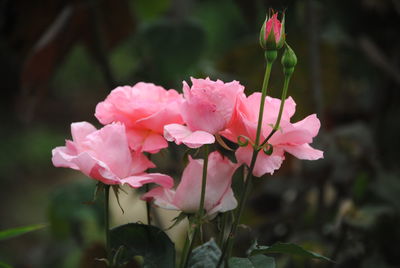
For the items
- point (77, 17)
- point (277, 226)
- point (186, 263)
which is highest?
point (77, 17)

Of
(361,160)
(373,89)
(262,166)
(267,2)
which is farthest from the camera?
(373,89)

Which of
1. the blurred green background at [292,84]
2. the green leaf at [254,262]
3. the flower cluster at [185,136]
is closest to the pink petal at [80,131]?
the flower cluster at [185,136]

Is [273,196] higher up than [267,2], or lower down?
lower down

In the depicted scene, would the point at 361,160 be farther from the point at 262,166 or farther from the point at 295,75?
the point at 262,166

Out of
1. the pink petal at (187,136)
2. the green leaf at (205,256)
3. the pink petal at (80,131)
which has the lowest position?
the green leaf at (205,256)

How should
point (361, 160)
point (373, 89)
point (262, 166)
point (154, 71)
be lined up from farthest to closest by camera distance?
point (373, 89)
point (154, 71)
point (361, 160)
point (262, 166)

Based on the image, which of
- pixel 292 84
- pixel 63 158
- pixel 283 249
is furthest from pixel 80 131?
pixel 292 84

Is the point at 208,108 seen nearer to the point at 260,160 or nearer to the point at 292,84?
the point at 260,160

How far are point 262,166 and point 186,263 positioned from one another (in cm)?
6

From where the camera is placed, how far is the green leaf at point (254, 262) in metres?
0.32

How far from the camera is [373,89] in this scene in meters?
1.00

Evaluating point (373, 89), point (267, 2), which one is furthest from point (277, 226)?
point (373, 89)

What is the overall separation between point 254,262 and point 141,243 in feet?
0.22

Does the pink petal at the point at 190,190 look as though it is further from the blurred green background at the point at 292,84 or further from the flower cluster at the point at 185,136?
the blurred green background at the point at 292,84
